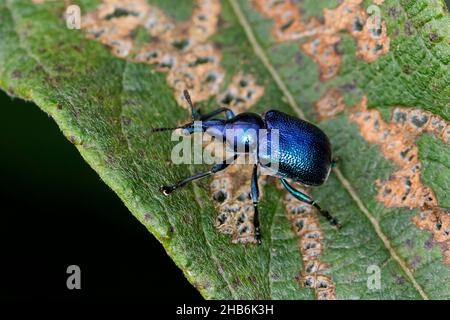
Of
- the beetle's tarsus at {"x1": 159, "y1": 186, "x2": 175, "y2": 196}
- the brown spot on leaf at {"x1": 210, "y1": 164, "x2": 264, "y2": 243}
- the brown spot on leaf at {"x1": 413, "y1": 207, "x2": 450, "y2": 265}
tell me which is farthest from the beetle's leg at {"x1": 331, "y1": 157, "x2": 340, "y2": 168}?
the beetle's tarsus at {"x1": 159, "y1": 186, "x2": 175, "y2": 196}

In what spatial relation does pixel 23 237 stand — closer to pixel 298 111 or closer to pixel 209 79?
pixel 209 79

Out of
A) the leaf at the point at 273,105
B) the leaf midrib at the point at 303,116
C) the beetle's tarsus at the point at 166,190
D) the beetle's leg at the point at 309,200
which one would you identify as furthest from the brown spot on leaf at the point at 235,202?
the leaf midrib at the point at 303,116

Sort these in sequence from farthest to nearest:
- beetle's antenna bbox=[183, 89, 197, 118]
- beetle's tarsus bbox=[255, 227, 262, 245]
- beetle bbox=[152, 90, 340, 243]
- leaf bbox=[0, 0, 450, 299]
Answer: beetle's antenna bbox=[183, 89, 197, 118], beetle bbox=[152, 90, 340, 243], beetle's tarsus bbox=[255, 227, 262, 245], leaf bbox=[0, 0, 450, 299]

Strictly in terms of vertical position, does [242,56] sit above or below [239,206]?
above

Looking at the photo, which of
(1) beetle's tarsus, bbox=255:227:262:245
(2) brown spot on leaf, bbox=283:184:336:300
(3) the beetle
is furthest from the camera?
(3) the beetle

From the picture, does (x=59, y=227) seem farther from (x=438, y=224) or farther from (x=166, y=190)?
(x=438, y=224)

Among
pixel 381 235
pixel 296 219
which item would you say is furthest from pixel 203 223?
pixel 381 235

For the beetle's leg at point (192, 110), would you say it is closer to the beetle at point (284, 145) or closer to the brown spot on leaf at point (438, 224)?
the beetle at point (284, 145)

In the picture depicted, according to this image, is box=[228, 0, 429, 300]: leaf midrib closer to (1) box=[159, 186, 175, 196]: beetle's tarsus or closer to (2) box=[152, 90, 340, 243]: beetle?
(2) box=[152, 90, 340, 243]: beetle
